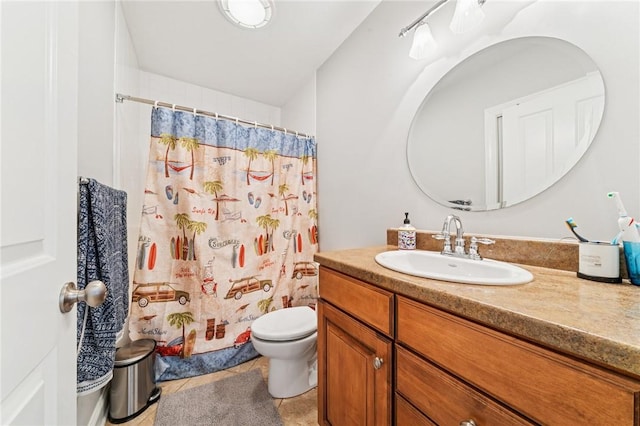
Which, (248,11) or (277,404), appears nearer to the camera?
(277,404)

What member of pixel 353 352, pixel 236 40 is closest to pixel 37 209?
pixel 353 352

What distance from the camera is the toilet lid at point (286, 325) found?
137 cm

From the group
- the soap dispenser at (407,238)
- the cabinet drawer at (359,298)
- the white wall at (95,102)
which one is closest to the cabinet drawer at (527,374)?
the cabinet drawer at (359,298)

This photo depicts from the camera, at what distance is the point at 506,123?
104 centimetres

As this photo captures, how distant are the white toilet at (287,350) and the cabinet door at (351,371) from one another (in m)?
0.30

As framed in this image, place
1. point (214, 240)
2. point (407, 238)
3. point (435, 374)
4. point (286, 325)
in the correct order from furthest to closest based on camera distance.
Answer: point (214, 240) → point (286, 325) → point (407, 238) → point (435, 374)

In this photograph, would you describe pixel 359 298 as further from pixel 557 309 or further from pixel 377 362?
pixel 557 309

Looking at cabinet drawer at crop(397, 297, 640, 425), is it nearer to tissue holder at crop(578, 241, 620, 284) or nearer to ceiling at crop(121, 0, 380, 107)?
tissue holder at crop(578, 241, 620, 284)

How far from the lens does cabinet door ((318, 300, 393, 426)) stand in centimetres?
80

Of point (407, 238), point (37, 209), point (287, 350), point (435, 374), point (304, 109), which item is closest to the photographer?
point (37, 209)

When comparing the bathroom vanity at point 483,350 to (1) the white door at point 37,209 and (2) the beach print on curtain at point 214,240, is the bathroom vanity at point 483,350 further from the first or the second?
(2) the beach print on curtain at point 214,240

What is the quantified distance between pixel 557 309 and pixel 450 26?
47.0 inches

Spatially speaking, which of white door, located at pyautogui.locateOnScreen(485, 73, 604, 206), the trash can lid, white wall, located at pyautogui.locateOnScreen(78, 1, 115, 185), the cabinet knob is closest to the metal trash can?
the trash can lid

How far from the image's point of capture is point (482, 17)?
3.33 feet
